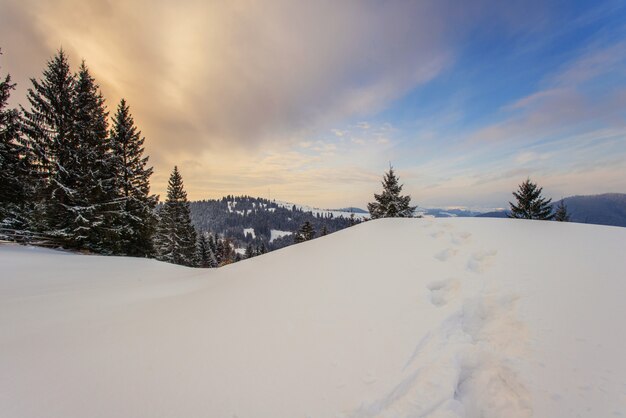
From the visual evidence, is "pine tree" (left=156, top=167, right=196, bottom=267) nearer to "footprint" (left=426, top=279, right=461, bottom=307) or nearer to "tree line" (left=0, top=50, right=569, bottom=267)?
"tree line" (left=0, top=50, right=569, bottom=267)

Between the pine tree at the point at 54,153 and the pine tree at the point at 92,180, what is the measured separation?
319mm

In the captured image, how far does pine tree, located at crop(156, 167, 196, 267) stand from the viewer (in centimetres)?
2673

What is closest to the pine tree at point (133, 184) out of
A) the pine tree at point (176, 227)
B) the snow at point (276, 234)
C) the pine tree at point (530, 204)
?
the pine tree at point (176, 227)

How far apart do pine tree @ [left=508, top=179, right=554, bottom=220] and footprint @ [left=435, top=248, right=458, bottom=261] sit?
27526 mm

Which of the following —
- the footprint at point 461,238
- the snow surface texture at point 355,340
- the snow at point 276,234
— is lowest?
the snow at point 276,234

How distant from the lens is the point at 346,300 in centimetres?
402

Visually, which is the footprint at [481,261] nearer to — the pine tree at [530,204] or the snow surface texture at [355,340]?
the snow surface texture at [355,340]

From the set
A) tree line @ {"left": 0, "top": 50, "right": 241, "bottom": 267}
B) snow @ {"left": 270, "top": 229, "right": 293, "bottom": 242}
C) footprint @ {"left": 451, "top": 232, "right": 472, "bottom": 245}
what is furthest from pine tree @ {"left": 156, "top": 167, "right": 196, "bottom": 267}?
snow @ {"left": 270, "top": 229, "right": 293, "bottom": 242}

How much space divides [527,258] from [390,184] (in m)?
21.1

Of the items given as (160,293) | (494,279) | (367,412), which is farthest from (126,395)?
(494,279)

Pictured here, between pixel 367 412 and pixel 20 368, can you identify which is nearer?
pixel 367 412

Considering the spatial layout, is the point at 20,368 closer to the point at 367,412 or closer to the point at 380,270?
the point at 367,412

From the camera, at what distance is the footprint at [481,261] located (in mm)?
4305

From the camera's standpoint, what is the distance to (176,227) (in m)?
26.8
